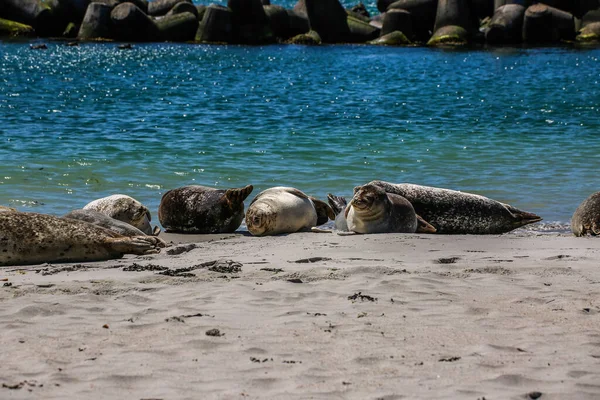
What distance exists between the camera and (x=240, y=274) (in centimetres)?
590

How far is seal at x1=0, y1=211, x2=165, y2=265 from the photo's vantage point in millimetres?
6484

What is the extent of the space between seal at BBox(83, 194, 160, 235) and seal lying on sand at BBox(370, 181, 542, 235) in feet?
7.15

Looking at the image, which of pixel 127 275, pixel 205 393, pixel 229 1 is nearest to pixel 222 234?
pixel 127 275

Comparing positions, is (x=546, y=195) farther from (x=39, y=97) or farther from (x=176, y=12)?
(x=176, y=12)

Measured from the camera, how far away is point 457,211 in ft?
28.8

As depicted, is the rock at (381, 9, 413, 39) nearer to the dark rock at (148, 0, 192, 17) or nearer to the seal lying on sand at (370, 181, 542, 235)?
the dark rock at (148, 0, 192, 17)

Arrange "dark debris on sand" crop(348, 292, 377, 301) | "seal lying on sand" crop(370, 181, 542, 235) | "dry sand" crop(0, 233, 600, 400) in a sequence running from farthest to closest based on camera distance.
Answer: "seal lying on sand" crop(370, 181, 542, 235) < "dark debris on sand" crop(348, 292, 377, 301) < "dry sand" crop(0, 233, 600, 400)

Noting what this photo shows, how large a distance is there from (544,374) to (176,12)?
41.0 m

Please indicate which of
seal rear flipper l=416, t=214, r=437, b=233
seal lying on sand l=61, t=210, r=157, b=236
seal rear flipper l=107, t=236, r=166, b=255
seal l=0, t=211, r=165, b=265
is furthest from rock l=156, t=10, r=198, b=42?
seal l=0, t=211, r=165, b=265

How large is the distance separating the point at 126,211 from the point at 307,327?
4161mm

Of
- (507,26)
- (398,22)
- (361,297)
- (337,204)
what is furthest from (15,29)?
(361,297)

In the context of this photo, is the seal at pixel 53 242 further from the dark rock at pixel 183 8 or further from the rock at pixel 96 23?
the dark rock at pixel 183 8

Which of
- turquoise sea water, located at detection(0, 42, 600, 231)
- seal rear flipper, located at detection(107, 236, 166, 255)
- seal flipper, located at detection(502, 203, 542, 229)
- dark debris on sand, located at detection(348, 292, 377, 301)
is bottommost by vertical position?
turquoise sea water, located at detection(0, 42, 600, 231)

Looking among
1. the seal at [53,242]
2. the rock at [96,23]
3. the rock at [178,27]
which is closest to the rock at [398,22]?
the rock at [178,27]
